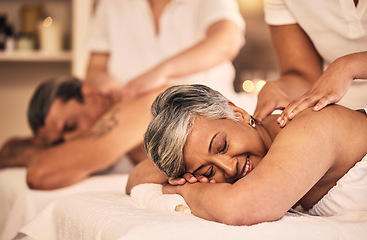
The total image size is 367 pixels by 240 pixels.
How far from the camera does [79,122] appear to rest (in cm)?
248

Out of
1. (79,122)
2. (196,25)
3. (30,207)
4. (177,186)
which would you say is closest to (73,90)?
(79,122)

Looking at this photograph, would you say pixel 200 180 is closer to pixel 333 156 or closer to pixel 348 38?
pixel 333 156

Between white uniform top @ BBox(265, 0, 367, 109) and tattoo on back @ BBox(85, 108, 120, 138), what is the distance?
3.05 feet

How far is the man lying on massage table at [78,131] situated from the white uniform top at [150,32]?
0.57 m

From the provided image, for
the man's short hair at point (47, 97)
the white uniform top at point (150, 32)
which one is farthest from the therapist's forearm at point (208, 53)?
the man's short hair at point (47, 97)

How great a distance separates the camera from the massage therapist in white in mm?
1323

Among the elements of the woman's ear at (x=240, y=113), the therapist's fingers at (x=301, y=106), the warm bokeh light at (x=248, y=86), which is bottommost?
the warm bokeh light at (x=248, y=86)

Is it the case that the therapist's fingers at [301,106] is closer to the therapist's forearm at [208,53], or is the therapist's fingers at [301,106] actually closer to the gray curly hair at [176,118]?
the gray curly hair at [176,118]

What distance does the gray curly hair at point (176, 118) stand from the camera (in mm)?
1271

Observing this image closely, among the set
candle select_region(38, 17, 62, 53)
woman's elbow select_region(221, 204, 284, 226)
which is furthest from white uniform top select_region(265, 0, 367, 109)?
candle select_region(38, 17, 62, 53)

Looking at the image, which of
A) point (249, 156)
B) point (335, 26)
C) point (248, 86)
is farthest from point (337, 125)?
point (248, 86)

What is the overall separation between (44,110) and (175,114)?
4.23 ft

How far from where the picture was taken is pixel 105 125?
7.61 feet

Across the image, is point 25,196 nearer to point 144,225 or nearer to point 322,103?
point 144,225
